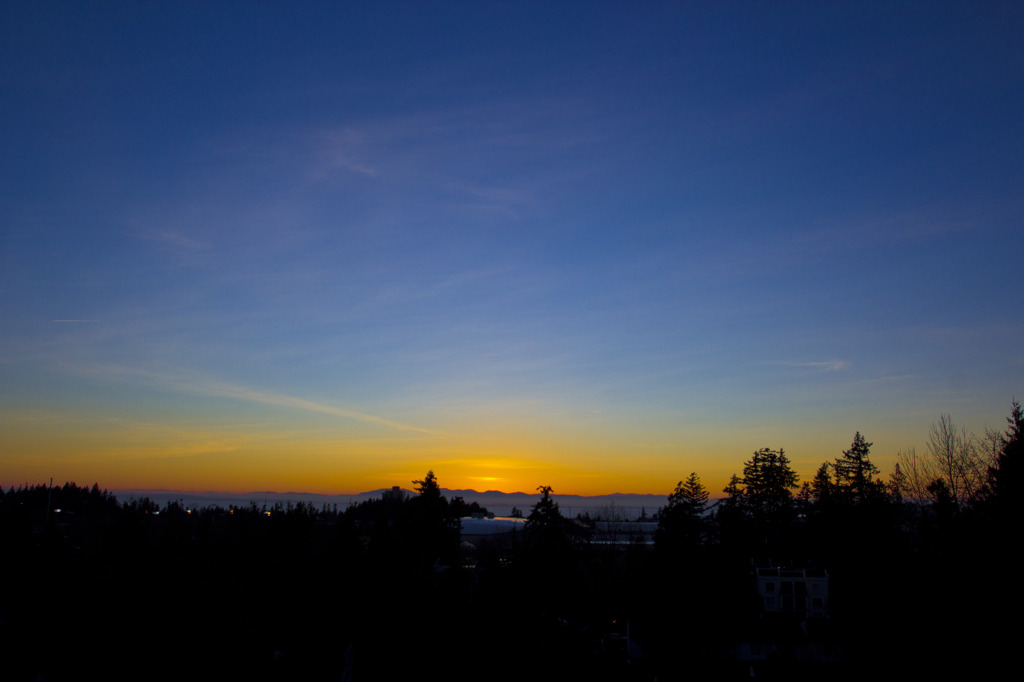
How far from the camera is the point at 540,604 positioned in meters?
49.4

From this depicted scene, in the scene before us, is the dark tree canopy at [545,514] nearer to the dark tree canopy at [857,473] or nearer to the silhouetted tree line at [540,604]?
the silhouetted tree line at [540,604]

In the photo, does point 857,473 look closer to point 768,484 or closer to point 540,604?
point 768,484

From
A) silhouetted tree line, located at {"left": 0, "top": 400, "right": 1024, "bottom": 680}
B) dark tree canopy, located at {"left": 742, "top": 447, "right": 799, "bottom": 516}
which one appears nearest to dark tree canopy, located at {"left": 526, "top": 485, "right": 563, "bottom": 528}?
silhouetted tree line, located at {"left": 0, "top": 400, "right": 1024, "bottom": 680}

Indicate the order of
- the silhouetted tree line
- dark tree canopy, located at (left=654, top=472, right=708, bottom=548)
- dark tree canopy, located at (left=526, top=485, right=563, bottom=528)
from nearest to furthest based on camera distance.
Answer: the silhouetted tree line, dark tree canopy, located at (left=654, top=472, right=708, bottom=548), dark tree canopy, located at (left=526, top=485, right=563, bottom=528)

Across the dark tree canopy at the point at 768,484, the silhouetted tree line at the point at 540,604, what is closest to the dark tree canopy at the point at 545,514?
the silhouetted tree line at the point at 540,604

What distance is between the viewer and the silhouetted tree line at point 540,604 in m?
31.0

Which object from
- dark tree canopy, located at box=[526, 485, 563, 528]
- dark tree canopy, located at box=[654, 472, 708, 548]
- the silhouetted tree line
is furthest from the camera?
dark tree canopy, located at box=[526, 485, 563, 528]

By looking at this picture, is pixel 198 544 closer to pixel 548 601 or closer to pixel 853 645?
pixel 548 601

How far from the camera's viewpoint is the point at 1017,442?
33219mm

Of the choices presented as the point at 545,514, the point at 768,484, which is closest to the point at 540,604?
the point at 545,514

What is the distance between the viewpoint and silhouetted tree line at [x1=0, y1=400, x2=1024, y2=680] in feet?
102

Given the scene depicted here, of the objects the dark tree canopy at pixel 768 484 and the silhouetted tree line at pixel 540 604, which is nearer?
the silhouetted tree line at pixel 540 604

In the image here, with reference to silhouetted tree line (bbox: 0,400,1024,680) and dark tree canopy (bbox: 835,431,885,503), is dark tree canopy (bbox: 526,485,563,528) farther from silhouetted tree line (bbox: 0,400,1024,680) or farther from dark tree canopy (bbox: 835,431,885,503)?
dark tree canopy (bbox: 835,431,885,503)

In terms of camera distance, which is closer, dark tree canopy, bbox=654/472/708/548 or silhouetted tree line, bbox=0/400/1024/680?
silhouetted tree line, bbox=0/400/1024/680
